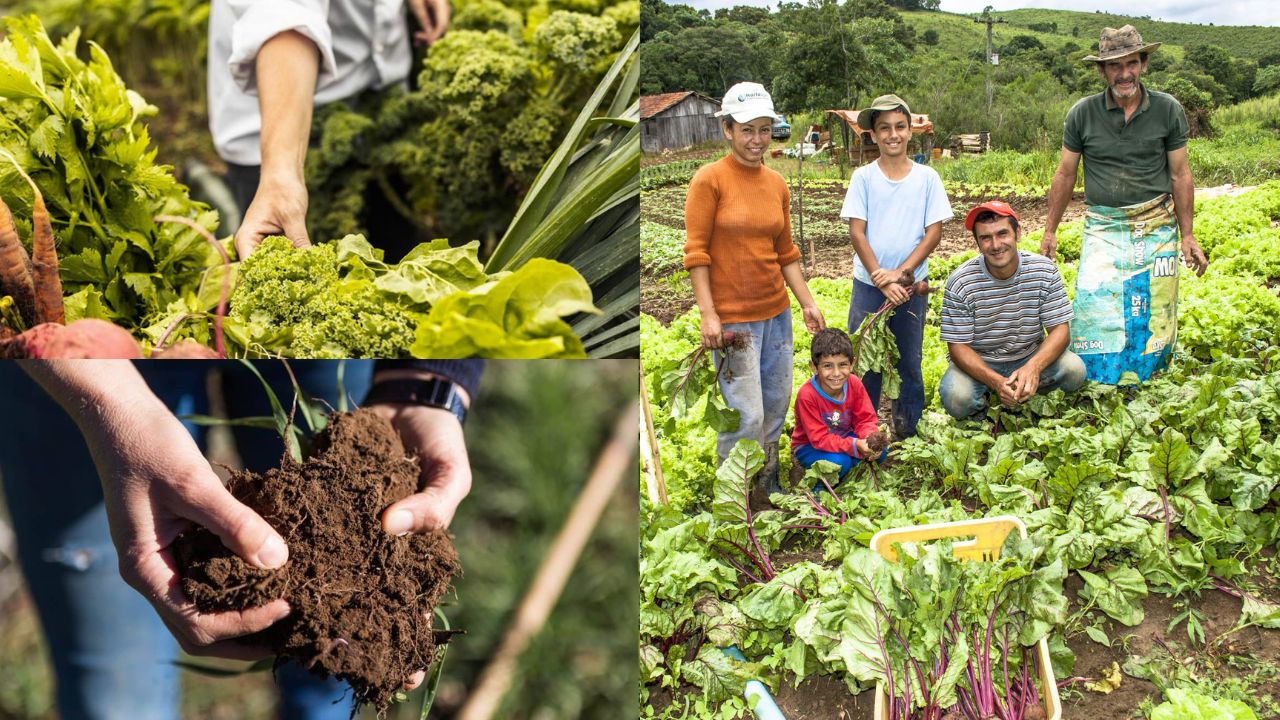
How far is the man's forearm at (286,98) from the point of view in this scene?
1.81 meters

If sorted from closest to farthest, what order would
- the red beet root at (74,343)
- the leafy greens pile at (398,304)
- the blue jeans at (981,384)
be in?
the leafy greens pile at (398,304), the red beet root at (74,343), the blue jeans at (981,384)

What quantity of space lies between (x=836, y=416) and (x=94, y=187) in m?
2.34

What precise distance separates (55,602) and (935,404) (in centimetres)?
290

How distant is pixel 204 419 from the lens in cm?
155

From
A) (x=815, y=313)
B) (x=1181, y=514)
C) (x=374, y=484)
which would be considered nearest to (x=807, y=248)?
(x=815, y=313)

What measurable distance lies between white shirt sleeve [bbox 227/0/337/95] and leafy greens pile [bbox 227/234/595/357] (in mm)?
429

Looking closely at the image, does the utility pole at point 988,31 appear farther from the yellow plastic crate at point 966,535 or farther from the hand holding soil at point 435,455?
the hand holding soil at point 435,455

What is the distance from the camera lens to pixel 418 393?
1.56 meters

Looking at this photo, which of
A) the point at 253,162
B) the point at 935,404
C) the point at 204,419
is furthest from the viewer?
the point at 935,404

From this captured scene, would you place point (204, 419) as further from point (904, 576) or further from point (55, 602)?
point (904, 576)

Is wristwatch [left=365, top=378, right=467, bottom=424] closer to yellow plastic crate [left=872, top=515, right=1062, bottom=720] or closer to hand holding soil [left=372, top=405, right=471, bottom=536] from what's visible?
hand holding soil [left=372, top=405, right=471, bottom=536]

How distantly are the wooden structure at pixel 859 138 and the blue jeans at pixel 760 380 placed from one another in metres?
0.56

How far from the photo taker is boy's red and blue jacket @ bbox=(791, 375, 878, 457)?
3.23 meters

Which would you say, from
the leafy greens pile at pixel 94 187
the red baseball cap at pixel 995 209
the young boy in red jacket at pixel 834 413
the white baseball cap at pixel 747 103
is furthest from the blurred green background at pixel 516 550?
the red baseball cap at pixel 995 209
